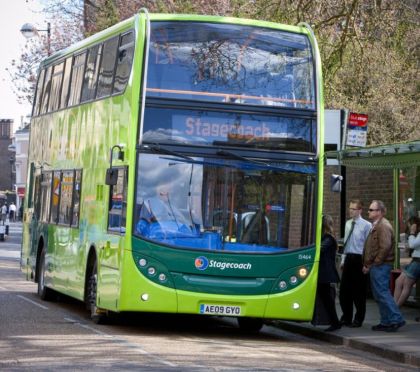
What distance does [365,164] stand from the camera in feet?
74.2

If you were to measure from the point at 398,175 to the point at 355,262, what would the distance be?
14.0 feet

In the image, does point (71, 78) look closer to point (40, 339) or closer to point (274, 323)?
point (274, 323)

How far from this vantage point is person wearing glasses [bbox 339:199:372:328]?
19.2 m

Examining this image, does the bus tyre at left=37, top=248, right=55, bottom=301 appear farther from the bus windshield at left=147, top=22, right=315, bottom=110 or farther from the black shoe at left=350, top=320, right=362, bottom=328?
the bus windshield at left=147, top=22, right=315, bottom=110

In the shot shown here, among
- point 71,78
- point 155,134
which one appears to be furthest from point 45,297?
Result: point 155,134

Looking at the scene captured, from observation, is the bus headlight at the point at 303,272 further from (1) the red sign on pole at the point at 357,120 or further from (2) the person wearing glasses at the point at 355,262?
(1) the red sign on pole at the point at 357,120

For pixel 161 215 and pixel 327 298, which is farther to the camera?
pixel 327 298

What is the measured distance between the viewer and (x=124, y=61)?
709 inches

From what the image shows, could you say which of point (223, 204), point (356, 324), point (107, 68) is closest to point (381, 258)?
point (356, 324)

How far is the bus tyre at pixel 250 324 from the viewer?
19.2 meters

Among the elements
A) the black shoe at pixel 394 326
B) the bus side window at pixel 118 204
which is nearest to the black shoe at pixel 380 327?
the black shoe at pixel 394 326

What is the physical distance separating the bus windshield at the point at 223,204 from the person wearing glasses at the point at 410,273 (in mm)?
2878

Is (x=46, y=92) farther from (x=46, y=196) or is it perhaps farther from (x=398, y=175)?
(x=398, y=175)

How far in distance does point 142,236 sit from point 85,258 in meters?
2.87
